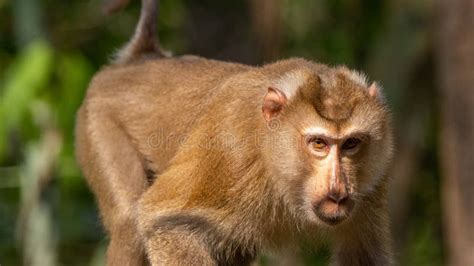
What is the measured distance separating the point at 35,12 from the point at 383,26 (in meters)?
4.66

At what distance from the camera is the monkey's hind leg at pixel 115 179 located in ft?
24.8

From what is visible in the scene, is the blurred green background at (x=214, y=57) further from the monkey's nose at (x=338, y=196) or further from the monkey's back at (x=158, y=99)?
the monkey's nose at (x=338, y=196)

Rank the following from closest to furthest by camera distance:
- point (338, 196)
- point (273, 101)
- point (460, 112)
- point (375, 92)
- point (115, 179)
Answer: point (338, 196) → point (273, 101) → point (375, 92) → point (115, 179) → point (460, 112)

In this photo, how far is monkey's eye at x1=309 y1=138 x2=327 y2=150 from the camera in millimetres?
6551

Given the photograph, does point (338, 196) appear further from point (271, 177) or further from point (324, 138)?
point (271, 177)

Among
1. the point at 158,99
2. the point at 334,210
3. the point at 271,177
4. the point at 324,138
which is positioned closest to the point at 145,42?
the point at 158,99

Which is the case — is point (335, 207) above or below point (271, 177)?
above

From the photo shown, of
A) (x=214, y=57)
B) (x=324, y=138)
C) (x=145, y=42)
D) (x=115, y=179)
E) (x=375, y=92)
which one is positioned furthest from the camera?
(x=214, y=57)

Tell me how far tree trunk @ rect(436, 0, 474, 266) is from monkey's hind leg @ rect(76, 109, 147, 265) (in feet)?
16.1

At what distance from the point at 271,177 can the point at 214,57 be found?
4890 mm

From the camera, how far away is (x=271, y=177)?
6.85 meters

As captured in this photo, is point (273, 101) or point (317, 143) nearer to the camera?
point (317, 143)

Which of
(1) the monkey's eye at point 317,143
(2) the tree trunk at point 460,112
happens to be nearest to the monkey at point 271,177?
(1) the monkey's eye at point 317,143

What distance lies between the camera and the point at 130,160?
783 cm
